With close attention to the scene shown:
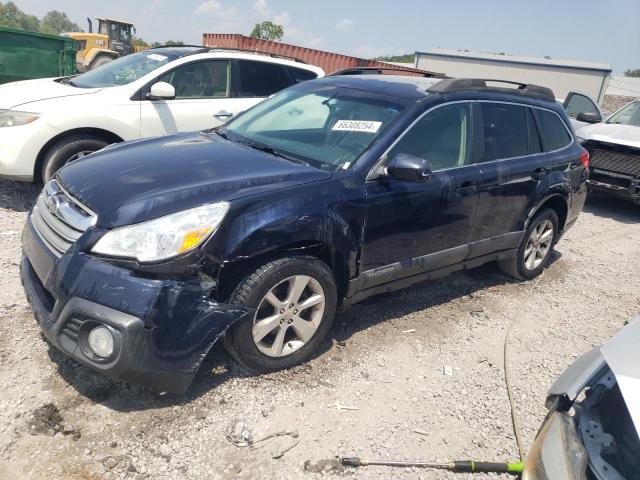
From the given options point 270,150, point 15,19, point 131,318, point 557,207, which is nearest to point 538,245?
point 557,207

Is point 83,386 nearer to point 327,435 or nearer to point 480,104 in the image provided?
point 327,435

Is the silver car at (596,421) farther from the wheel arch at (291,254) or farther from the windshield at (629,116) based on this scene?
the windshield at (629,116)

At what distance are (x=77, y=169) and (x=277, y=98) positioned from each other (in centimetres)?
180

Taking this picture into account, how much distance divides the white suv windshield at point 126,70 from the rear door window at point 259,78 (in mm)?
760

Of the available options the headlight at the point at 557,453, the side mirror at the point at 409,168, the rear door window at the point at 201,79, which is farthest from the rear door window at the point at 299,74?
the headlight at the point at 557,453

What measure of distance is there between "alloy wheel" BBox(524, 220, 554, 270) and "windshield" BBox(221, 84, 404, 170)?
2.19 metres

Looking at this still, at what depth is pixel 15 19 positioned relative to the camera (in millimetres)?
77750

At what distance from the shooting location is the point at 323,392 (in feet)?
10.4

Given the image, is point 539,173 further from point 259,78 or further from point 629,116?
point 629,116

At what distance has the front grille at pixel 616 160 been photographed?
805 centimetres

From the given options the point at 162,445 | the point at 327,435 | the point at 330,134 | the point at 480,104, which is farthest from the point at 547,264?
the point at 162,445

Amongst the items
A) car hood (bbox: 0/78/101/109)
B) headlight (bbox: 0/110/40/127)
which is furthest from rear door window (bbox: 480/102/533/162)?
headlight (bbox: 0/110/40/127)

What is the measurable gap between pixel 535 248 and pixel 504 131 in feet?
4.52

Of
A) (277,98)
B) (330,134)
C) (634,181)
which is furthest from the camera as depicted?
(634,181)
